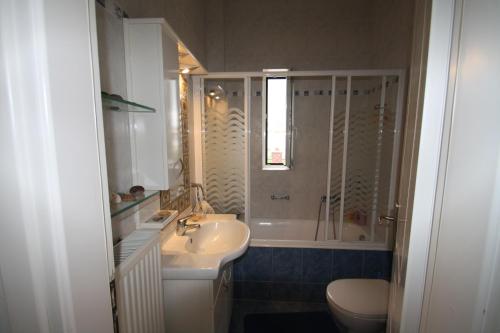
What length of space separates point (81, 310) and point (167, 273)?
2.36ft

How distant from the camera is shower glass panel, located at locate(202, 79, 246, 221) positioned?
7.04 ft

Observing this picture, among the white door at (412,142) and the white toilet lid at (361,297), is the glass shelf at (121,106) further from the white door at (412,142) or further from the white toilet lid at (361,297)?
the white toilet lid at (361,297)

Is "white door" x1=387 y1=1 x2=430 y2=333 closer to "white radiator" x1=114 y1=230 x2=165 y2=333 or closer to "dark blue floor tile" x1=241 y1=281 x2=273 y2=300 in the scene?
"white radiator" x1=114 y1=230 x2=165 y2=333

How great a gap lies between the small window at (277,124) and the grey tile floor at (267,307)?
4.47ft

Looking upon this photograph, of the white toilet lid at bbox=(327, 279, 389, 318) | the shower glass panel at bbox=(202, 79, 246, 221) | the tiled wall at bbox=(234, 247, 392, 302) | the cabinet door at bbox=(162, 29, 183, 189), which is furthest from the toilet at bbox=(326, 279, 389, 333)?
the cabinet door at bbox=(162, 29, 183, 189)

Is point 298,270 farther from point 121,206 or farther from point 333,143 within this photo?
Answer: point 121,206

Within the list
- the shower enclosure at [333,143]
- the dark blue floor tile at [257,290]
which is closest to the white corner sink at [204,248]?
the shower enclosure at [333,143]

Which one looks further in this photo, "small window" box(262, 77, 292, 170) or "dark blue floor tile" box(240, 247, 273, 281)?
"small window" box(262, 77, 292, 170)

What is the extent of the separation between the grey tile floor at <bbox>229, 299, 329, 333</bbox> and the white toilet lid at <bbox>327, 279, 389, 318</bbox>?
62 cm

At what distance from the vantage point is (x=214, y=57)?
267 cm

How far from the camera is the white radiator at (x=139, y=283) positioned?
0.76 metres

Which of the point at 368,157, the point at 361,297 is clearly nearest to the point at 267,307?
the point at 361,297

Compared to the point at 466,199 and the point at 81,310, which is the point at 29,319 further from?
the point at 466,199

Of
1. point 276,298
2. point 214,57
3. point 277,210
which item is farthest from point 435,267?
point 214,57
